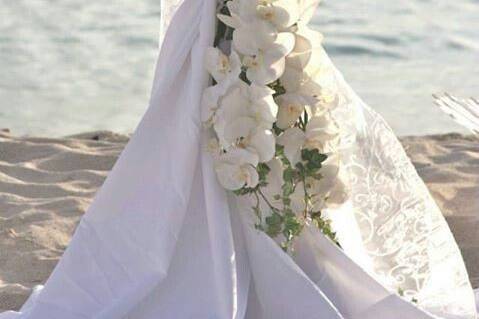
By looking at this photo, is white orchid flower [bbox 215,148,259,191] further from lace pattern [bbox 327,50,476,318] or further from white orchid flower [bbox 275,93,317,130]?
lace pattern [bbox 327,50,476,318]

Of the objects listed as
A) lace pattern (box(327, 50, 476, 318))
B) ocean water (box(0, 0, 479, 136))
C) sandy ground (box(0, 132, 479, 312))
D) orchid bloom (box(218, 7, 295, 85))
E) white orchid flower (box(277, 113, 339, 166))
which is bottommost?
ocean water (box(0, 0, 479, 136))

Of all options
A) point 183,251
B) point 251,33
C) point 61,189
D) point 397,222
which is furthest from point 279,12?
point 61,189

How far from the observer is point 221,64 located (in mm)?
3393

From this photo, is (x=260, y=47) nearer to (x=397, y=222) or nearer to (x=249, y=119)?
(x=249, y=119)

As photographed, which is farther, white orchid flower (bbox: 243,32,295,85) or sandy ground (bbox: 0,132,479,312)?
sandy ground (bbox: 0,132,479,312)

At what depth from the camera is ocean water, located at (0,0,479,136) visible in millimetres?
6809

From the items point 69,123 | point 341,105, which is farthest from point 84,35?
point 341,105

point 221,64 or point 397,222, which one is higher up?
point 221,64

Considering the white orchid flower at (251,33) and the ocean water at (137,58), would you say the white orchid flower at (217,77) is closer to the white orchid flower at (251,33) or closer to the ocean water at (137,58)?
the white orchid flower at (251,33)

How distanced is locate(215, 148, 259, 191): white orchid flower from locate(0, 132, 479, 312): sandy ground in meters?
0.96

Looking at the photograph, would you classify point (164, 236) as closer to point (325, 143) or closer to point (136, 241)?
point (136, 241)

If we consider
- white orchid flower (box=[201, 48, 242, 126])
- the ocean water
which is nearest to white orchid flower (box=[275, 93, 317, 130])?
white orchid flower (box=[201, 48, 242, 126])

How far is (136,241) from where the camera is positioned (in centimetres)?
349

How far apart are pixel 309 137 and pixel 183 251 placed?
0.38m
